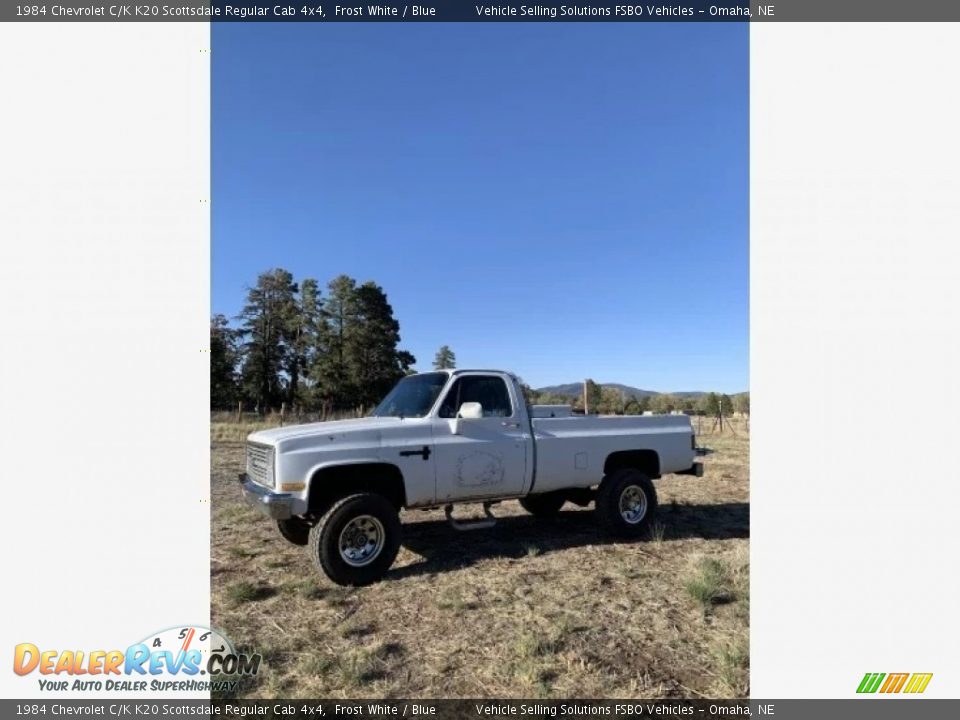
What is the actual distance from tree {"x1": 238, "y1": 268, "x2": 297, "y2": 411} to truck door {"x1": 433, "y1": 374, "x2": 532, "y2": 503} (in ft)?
104

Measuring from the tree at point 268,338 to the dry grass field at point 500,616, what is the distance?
1170 inches

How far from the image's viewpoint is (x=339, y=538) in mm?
4949

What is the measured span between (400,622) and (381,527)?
3.43 feet

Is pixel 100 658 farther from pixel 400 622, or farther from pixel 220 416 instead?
pixel 220 416

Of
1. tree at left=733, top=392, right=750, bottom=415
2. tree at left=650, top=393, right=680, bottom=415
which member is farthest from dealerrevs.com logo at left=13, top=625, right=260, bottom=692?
tree at left=733, top=392, right=750, bottom=415

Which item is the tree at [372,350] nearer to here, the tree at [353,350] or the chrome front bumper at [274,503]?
the tree at [353,350]

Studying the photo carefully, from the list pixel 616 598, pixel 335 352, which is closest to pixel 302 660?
pixel 616 598

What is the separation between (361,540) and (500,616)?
156cm

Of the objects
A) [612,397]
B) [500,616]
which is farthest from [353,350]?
[500,616]

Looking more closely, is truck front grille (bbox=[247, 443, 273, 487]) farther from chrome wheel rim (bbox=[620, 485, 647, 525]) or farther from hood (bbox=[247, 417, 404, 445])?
chrome wheel rim (bbox=[620, 485, 647, 525])

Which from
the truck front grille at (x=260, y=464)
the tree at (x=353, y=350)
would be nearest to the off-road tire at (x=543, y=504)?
the truck front grille at (x=260, y=464)

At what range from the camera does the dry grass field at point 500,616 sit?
3338mm

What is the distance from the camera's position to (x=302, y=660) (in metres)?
3.56

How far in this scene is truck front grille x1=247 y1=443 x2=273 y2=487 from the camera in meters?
5.03
